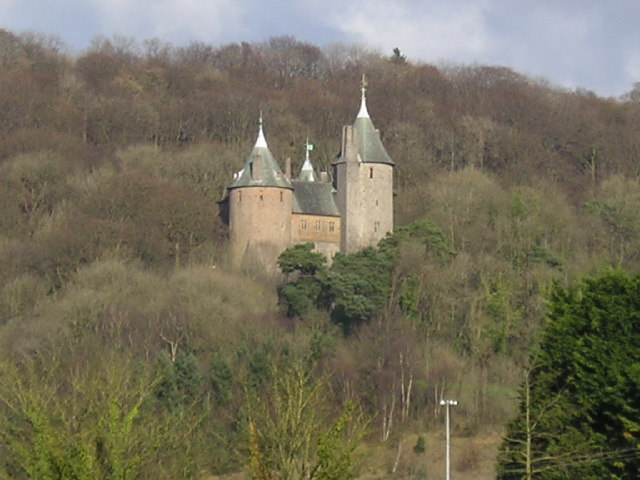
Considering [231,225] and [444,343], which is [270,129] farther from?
[444,343]

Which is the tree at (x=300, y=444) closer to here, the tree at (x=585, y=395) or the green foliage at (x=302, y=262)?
the tree at (x=585, y=395)

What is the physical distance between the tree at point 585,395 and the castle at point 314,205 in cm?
3072

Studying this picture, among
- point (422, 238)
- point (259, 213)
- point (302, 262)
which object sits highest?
point (259, 213)

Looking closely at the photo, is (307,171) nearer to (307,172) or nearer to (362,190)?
(307,172)

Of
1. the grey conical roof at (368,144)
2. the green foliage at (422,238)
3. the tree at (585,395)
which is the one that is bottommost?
the tree at (585,395)

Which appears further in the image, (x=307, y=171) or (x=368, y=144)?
(x=307, y=171)

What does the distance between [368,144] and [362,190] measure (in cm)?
210

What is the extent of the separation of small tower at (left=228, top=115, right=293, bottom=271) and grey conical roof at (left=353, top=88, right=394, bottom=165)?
343cm

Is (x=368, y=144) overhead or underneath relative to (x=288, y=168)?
overhead

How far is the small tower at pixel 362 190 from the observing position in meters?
64.2

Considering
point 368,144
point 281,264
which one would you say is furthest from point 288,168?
point 281,264

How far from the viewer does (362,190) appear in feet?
213

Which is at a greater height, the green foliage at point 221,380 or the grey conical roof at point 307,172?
the grey conical roof at point 307,172

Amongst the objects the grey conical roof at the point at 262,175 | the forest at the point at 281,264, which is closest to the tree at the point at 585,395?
the forest at the point at 281,264
